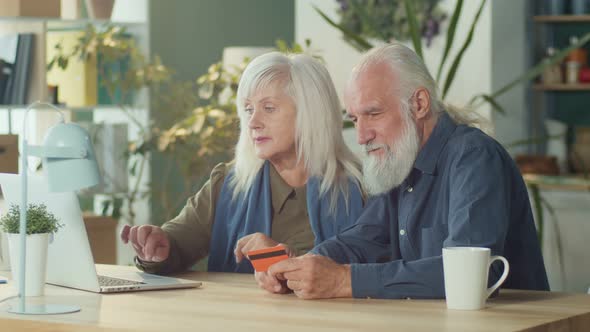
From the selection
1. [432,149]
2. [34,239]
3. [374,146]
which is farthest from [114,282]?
[432,149]

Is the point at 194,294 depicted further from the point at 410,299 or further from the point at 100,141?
the point at 100,141

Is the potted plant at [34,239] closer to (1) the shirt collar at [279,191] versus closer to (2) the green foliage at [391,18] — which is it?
(1) the shirt collar at [279,191]

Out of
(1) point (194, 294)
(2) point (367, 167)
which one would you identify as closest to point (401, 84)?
(2) point (367, 167)

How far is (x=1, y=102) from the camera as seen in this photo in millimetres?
5383

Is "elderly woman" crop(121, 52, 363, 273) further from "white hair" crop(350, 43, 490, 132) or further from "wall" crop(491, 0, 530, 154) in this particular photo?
"wall" crop(491, 0, 530, 154)

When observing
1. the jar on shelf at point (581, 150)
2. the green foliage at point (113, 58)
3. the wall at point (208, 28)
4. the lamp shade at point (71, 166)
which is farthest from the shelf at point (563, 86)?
the lamp shade at point (71, 166)


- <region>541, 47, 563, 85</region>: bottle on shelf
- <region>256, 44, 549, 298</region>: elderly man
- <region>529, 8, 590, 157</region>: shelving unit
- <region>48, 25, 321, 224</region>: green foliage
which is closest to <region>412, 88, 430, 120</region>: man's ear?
<region>256, 44, 549, 298</region>: elderly man

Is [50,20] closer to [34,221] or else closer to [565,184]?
[565,184]

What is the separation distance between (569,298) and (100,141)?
4154mm

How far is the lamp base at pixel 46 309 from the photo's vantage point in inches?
83.0

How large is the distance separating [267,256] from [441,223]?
0.43m

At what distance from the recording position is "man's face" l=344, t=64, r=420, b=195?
100 inches

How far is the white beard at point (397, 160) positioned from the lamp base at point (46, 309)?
0.80 meters

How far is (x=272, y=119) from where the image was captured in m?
3.04
